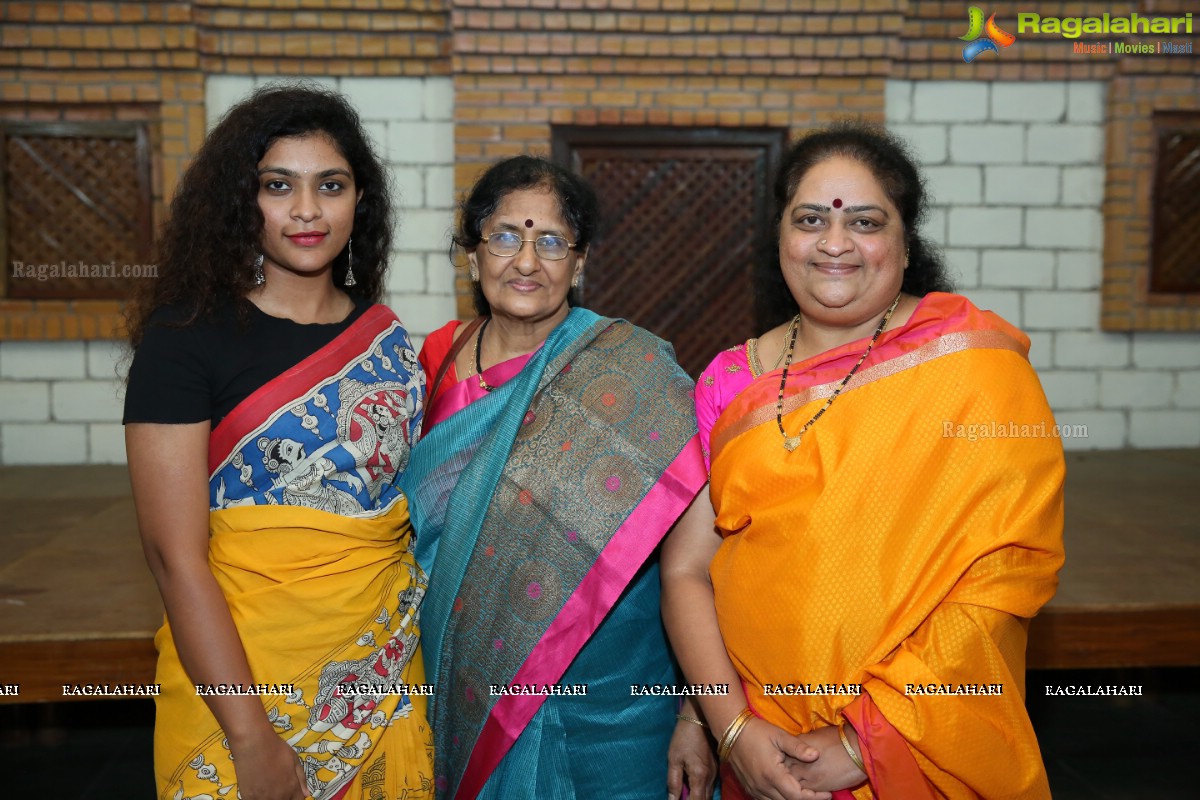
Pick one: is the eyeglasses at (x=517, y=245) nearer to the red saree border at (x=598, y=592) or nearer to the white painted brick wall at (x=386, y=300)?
the red saree border at (x=598, y=592)

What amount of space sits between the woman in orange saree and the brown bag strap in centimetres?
70

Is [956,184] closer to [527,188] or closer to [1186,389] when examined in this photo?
[1186,389]

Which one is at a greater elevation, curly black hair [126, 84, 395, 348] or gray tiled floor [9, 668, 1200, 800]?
curly black hair [126, 84, 395, 348]

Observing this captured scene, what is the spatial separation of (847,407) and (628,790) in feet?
3.03

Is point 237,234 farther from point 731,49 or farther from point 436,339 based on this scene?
point 731,49

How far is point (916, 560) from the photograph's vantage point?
4.87 ft

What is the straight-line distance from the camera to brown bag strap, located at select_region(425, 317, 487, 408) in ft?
6.70

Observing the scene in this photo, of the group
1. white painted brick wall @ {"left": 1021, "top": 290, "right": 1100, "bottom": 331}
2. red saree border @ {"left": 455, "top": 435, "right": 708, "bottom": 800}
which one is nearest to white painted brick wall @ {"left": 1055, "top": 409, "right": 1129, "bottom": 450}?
white painted brick wall @ {"left": 1021, "top": 290, "right": 1100, "bottom": 331}

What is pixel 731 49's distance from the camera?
4852mm

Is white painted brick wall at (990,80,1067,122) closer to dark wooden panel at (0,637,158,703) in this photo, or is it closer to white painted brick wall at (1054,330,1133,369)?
white painted brick wall at (1054,330,1133,369)

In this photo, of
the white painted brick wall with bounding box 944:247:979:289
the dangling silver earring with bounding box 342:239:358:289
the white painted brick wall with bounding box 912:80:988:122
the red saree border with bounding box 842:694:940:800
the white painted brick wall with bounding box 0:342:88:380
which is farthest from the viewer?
the white painted brick wall with bounding box 944:247:979:289

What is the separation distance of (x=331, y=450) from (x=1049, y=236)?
4.90m

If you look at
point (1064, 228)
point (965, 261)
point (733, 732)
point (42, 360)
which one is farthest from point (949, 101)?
point (42, 360)

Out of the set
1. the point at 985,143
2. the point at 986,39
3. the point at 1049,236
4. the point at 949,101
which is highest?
the point at 986,39
